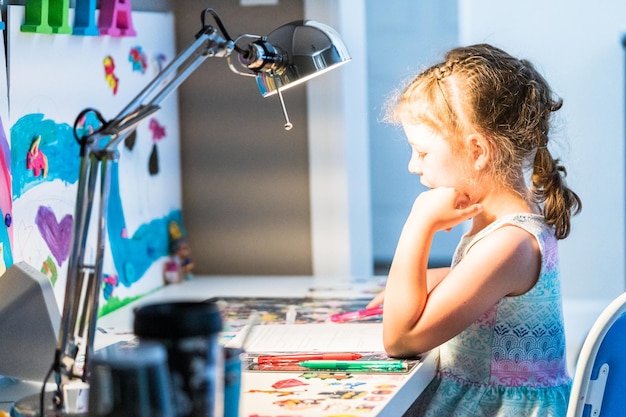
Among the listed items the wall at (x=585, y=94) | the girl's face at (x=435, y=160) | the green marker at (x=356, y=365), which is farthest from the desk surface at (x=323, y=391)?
the wall at (x=585, y=94)

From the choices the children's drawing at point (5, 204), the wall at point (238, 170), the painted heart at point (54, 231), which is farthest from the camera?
the wall at point (238, 170)

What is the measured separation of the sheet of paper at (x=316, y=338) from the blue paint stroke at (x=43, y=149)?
375 millimetres

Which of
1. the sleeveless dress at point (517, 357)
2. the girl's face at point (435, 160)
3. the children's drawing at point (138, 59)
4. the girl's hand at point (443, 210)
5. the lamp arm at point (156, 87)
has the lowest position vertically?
the sleeveless dress at point (517, 357)

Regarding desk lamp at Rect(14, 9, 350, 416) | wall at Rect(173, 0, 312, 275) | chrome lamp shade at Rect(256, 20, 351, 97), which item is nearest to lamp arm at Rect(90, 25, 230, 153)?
desk lamp at Rect(14, 9, 350, 416)

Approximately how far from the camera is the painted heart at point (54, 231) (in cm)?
150

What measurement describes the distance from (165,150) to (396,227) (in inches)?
53.6

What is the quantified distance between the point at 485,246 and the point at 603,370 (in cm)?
23

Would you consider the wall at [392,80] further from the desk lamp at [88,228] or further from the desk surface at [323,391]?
the desk lamp at [88,228]

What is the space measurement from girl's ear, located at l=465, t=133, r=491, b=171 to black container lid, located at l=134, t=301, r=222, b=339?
641mm

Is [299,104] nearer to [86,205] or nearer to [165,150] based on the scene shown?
[165,150]

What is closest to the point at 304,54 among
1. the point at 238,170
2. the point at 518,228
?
the point at 518,228

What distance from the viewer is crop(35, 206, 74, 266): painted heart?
4.92 ft

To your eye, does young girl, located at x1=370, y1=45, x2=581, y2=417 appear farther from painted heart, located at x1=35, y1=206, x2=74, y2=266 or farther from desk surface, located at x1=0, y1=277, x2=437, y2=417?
painted heart, located at x1=35, y1=206, x2=74, y2=266

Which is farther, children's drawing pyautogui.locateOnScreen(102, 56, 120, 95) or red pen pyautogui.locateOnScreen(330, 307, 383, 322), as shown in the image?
children's drawing pyautogui.locateOnScreen(102, 56, 120, 95)
